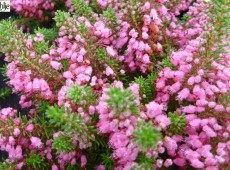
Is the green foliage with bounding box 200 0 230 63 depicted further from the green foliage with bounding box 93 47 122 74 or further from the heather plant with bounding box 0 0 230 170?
the green foliage with bounding box 93 47 122 74

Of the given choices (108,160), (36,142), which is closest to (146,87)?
(108,160)

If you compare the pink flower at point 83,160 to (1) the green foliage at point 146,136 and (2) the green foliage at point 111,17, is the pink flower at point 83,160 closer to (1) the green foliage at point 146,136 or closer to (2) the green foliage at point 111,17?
(1) the green foliage at point 146,136

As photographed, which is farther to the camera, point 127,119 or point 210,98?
point 210,98

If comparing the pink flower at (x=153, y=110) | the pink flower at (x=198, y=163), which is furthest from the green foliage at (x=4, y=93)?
the pink flower at (x=198, y=163)

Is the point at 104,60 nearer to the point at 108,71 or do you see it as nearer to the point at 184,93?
the point at 108,71

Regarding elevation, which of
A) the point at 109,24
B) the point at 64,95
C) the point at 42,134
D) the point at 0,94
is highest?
the point at 109,24

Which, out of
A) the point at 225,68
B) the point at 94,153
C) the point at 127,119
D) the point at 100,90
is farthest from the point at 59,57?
the point at 225,68

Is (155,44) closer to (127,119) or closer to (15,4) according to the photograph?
(127,119)

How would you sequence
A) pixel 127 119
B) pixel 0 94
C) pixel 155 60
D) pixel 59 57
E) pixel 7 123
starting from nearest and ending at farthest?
pixel 127 119 < pixel 7 123 < pixel 59 57 < pixel 155 60 < pixel 0 94
